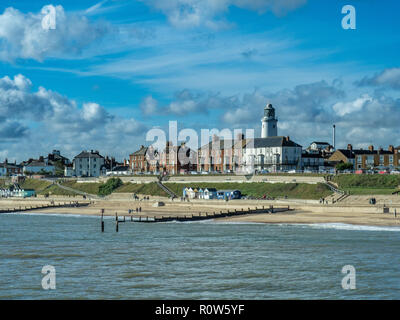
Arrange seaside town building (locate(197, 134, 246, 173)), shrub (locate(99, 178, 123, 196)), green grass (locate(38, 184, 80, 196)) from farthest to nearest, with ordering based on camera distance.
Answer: seaside town building (locate(197, 134, 246, 173))
green grass (locate(38, 184, 80, 196))
shrub (locate(99, 178, 123, 196))

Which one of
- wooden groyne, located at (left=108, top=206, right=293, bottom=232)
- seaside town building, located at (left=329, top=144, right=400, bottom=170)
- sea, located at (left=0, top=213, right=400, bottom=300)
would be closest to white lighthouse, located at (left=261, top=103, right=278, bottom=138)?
seaside town building, located at (left=329, top=144, right=400, bottom=170)

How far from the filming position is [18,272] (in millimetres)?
33719

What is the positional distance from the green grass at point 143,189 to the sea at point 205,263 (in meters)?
51.6

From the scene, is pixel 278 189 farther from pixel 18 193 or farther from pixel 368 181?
pixel 18 193

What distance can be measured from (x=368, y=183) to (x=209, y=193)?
1041 inches

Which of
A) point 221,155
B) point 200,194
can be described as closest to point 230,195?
point 200,194

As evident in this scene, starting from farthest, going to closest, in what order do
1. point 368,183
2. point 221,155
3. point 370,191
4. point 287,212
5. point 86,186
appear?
point 221,155 → point 86,186 → point 368,183 → point 370,191 → point 287,212

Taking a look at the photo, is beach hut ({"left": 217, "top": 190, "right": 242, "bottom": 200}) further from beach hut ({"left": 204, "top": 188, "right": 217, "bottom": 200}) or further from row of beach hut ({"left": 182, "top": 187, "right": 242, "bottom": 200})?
beach hut ({"left": 204, "top": 188, "right": 217, "bottom": 200})

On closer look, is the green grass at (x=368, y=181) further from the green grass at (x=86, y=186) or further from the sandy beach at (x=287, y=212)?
the green grass at (x=86, y=186)

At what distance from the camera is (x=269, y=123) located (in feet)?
444

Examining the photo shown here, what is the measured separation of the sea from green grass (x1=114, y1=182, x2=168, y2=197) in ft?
169

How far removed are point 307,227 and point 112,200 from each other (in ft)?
183

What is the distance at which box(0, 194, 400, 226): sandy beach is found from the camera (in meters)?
62.0
